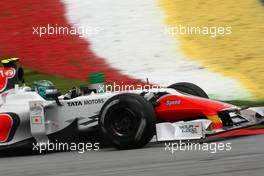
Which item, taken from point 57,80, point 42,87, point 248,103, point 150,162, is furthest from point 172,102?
point 57,80

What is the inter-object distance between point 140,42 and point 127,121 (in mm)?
6987

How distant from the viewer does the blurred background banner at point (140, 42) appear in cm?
1349

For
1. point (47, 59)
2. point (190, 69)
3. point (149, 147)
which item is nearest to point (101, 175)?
point (149, 147)

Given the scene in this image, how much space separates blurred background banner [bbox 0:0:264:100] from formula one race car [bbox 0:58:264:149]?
3.68 meters

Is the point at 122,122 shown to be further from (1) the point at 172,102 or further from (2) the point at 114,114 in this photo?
(1) the point at 172,102

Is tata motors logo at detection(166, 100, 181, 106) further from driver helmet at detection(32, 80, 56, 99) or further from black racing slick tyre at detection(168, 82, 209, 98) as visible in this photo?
driver helmet at detection(32, 80, 56, 99)

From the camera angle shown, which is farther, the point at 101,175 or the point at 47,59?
the point at 47,59

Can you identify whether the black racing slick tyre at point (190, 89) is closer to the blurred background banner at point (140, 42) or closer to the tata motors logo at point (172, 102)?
the tata motors logo at point (172, 102)

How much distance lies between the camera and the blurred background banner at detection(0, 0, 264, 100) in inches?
531

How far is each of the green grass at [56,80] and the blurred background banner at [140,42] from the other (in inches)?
0.9

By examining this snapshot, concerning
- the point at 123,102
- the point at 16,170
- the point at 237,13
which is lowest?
the point at 16,170

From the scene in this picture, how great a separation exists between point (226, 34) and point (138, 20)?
6.65 feet

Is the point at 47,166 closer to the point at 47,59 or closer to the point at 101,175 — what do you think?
the point at 101,175

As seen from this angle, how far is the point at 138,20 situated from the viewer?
626 inches
